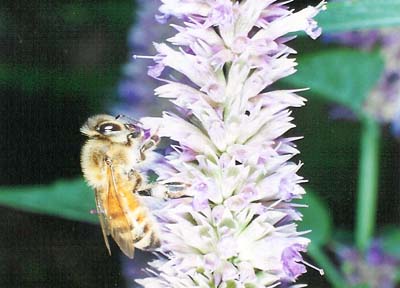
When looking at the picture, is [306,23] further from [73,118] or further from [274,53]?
[73,118]

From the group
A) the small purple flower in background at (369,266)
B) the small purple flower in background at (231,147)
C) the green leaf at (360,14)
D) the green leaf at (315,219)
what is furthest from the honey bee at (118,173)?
the small purple flower in background at (369,266)

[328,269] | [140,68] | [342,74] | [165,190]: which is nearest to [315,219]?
[328,269]

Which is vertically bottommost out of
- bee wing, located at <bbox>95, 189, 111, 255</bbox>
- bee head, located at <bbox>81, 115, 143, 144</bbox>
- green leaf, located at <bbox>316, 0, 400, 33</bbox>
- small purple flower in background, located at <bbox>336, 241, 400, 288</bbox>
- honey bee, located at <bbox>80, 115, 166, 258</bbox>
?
small purple flower in background, located at <bbox>336, 241, 400, 288</bbox>

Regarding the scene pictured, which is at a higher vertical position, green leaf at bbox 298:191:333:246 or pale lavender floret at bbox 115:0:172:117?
pale lavender floret at bbox 115:0:172:117

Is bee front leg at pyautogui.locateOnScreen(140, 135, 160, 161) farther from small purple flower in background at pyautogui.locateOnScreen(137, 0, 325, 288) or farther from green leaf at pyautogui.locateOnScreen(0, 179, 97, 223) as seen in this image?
green leaf at pyautogui.locateOnScreen(0, 179, 97, 223)

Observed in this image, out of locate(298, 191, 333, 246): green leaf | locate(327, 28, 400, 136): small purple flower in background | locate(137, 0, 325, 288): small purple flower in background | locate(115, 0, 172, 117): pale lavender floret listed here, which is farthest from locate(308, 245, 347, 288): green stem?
Result: locate(137, 0, 325, 288): small purple flower in background

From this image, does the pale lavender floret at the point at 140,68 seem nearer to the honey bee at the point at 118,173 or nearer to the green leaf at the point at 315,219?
the honey bee at the point at 118,173

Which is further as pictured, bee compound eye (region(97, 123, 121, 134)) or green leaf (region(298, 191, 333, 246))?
green leaf (region(298, 191, 333, 246))

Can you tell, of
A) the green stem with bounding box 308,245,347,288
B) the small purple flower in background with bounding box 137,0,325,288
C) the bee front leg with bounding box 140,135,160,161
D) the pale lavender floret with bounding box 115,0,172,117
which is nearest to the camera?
the small purple flower in background with bounding box 137,0,325,288
